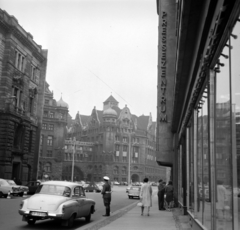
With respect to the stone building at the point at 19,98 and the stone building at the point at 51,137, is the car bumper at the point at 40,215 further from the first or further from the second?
the stone building at the point at 51,137

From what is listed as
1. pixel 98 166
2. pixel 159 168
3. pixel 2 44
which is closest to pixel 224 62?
pixel 2 44

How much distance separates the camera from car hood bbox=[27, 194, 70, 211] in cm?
1140

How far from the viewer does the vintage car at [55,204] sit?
11.4 m

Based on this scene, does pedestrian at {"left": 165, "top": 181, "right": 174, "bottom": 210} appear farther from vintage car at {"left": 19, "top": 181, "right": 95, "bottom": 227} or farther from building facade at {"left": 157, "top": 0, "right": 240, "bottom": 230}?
building facade at {"left": 157, "top": 0, "right": 240, "bottom": 230}

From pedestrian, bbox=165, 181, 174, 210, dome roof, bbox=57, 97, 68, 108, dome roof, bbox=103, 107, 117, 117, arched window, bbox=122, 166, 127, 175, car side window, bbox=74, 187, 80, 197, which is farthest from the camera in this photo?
dome roof, bbox=103, 107, 117, 117

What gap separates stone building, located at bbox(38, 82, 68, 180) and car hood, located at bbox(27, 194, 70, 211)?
262 ft

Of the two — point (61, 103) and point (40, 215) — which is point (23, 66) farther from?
point (61, 103)

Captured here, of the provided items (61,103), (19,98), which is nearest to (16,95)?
(19,98)

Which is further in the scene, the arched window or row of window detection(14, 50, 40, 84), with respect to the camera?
the arched window

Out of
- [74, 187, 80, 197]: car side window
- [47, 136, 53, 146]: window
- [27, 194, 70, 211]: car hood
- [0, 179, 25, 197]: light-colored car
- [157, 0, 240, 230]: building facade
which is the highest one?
[47, 136, 53, 146]: window

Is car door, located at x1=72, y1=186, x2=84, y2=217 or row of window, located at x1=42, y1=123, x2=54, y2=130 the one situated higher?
row of window, located at x1=42, y1=123, x2=54, y2=130

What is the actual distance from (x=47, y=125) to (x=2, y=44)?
180 ft

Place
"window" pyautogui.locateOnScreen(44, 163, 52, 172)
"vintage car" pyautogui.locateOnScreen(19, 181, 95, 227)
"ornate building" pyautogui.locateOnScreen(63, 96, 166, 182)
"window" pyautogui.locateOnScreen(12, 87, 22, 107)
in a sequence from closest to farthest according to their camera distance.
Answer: "vintage car" pyautogui.locateOnScreen(19, 181, 95, 227) → "window" pyautogui.locateOnScreen(12, 87, 22, 107) → "window" pyautogui.locateOnScreen(44, 163, 52, 172) → "ornate building" pyautogui.locateOnScreen(63, 96, 166, 182)

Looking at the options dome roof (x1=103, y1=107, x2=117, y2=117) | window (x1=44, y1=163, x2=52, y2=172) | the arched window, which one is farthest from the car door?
dome roof (x1=103, y1=107, x2=117, y2=117)
